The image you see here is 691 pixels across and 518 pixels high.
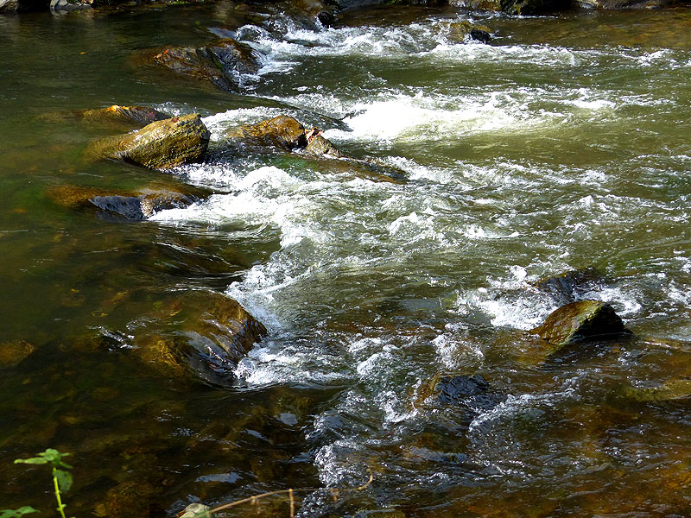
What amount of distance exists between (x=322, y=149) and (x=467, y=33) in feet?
26.2

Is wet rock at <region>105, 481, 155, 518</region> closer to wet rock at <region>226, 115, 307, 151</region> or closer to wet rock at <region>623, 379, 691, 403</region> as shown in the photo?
wet rock at <region>623, 379, 691, 403</region>

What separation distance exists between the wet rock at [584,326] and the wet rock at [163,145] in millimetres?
5226

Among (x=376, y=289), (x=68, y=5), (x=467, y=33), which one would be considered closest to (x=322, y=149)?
(x=376, y=289)

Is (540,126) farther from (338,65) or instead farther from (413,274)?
(338,65)

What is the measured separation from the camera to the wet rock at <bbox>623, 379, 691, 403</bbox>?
4.13 meters

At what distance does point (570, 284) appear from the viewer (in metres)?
5.75

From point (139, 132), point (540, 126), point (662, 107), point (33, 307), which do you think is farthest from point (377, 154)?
point (33, 307)

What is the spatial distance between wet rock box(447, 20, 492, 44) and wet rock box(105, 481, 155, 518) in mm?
13860

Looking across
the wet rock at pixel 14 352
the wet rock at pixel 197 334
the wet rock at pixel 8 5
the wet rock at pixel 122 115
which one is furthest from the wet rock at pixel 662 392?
the wet rock at pixel 8 5

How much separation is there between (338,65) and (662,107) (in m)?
6.51

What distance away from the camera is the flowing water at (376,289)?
11.6 ft

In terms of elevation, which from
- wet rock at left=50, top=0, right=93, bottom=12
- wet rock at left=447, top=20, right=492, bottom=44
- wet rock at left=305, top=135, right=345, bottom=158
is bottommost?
wet rock at left=305, top=135, right=345, bottom=158

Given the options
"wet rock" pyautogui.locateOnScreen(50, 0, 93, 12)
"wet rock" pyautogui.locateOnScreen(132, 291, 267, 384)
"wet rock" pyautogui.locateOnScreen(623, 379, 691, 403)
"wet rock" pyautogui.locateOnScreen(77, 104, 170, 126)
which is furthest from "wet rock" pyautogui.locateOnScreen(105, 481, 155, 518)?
"wet rock" pyautogui.locateOnScreen(50, 0, 93, 12)

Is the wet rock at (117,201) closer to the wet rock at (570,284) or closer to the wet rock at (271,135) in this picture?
the wet rock at (271,135)
